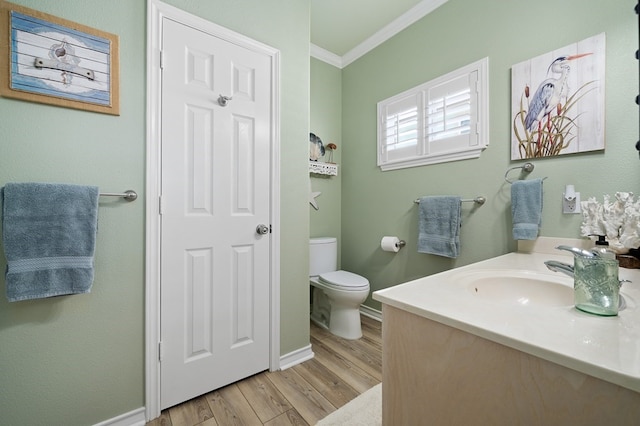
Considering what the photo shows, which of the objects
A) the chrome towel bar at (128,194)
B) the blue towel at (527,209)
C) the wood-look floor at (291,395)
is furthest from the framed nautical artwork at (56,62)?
the blue towel at (527,209)

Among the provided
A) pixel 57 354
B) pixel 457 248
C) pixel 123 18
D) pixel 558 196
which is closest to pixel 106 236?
pixel 57 354

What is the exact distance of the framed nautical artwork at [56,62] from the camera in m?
1.00

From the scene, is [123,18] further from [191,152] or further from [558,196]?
[558,196]

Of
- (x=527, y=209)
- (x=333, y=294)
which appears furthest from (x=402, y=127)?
(x=333, y=294)

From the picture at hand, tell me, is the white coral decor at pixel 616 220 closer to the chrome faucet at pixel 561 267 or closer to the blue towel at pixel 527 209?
the blue towel at pixel 527 209

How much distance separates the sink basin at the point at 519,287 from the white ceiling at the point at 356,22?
6.57 feet

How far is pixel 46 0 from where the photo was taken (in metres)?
1.06

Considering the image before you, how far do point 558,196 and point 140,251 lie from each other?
2.17 m

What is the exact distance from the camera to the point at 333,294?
2.05 meters

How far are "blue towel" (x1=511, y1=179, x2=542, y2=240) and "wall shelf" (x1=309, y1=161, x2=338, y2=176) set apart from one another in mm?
1541

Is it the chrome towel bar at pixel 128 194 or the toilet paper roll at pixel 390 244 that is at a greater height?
the chrome towel bar at pixel 128 194

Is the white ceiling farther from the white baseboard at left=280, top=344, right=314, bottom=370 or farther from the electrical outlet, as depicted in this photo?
the white baseboard at left=280, top=344, right=314, bottom=370

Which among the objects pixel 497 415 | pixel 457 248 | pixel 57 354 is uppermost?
pixel 457 248

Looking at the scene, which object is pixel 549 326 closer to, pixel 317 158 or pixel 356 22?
pixel 317 158
